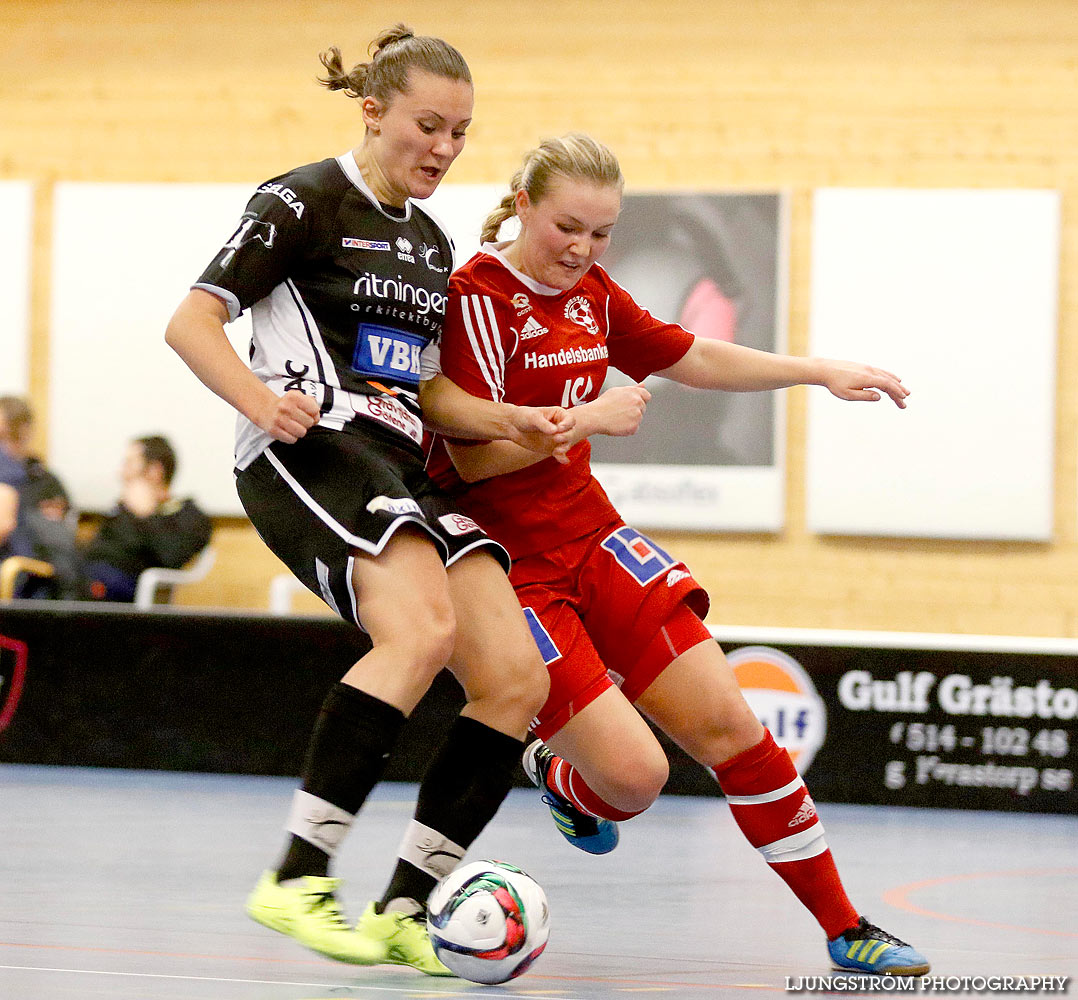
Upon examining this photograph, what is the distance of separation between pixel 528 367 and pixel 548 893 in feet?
4.53

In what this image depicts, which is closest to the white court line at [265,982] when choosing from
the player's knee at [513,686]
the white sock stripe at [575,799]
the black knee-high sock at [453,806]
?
the black knee-high sock at [453,806]

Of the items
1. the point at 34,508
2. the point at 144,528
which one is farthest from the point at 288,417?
the point at 34,508

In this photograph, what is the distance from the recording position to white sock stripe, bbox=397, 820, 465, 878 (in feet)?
8.56

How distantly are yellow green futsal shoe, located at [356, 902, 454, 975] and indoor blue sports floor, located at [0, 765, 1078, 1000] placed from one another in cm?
5

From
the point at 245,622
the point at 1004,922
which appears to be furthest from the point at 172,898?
the point at 245,622

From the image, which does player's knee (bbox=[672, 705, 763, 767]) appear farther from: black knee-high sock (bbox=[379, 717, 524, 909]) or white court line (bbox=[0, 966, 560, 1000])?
white court line (bbox=[0, 966, 560, 1000])

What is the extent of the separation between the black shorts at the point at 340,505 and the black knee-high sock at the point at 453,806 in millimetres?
288

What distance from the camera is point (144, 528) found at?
718 centimetres

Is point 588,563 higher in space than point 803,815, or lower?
higher

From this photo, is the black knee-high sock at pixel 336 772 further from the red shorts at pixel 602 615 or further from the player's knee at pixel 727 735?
the player's knee at pixel 727 735

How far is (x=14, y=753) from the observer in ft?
20.0

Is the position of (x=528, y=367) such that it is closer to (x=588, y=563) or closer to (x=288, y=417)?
(x=588, y=563)

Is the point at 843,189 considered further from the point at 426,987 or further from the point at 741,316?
the point at 426,987

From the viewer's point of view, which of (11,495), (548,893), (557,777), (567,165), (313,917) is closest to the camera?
(313,917)
